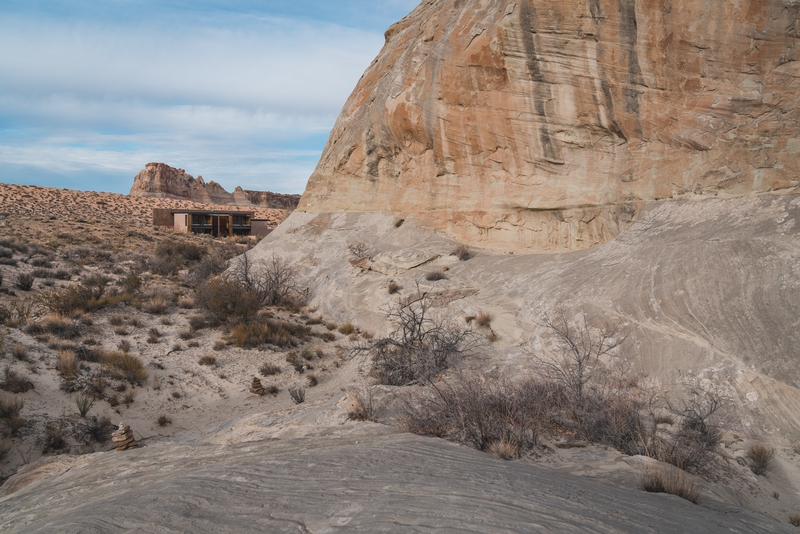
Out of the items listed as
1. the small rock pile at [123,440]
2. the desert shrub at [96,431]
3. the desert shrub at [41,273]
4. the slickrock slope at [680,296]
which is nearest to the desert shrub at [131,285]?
the desert shrub at [41,273]

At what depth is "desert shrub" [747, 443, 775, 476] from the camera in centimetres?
566

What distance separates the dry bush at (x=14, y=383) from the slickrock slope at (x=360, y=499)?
166 inches

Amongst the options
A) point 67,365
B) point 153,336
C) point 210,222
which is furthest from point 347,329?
point 210,222

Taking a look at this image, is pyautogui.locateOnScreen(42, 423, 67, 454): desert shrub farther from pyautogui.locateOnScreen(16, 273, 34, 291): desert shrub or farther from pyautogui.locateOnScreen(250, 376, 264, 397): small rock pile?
pyautogui.locateOnScreen(16, 273, 34, 291): desert shrub

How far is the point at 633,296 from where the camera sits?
889 cm

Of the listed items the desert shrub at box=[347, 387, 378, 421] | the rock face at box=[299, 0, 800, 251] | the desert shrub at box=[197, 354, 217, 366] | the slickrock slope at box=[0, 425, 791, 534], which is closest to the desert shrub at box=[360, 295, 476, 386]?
the desert shrub at box=[347, 387, 378, 421]

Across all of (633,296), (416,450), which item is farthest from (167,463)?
(633,296)

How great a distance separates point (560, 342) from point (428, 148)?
8.21m

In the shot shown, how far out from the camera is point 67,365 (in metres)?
9.52

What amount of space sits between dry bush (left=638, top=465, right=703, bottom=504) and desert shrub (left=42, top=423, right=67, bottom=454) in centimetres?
799

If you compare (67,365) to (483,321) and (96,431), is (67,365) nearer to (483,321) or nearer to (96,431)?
(96,431)

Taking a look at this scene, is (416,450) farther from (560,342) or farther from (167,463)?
(560,342)

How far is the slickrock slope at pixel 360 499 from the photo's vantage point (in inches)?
119

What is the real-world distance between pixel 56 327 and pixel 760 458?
13148mm
